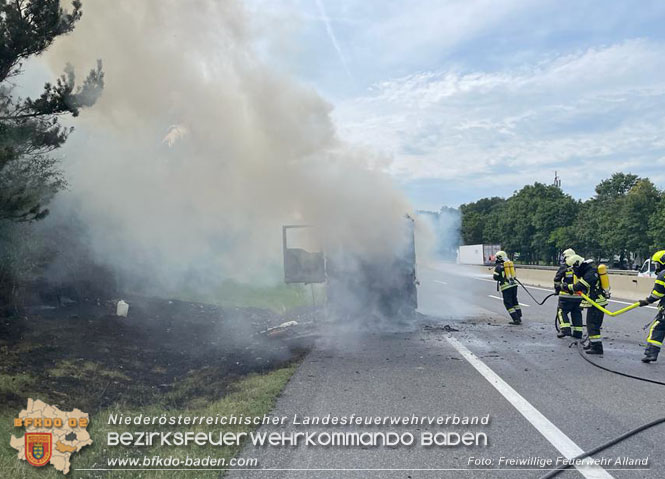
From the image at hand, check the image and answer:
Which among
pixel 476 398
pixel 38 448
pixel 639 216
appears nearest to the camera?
pixel 38 448

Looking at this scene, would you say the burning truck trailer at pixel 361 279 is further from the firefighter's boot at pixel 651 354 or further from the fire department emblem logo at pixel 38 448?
the fire department emblem logo at pixel 38 448

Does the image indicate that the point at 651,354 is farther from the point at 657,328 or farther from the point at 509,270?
the point at 509,270

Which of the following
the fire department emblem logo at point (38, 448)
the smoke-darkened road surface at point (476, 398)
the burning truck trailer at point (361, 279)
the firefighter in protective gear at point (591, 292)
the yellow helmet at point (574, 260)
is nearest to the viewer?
the smoke-darkened road surface at point (476, 398)

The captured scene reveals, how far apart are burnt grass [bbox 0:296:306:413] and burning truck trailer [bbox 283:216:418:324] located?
1745 mm

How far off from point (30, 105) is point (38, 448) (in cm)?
436

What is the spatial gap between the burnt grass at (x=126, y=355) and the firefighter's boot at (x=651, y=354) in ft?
16.3

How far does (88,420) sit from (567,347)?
7117mm

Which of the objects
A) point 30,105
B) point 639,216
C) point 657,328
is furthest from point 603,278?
point 639,216

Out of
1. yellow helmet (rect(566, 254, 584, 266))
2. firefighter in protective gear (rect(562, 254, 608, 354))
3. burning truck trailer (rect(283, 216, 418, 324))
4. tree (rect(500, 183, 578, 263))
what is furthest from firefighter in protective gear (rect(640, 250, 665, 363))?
tree (rect(500, 183, 578, 263))

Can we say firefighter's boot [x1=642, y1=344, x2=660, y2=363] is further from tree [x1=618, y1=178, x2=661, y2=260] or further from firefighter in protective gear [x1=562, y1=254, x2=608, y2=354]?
tree [x1=618, y1=178, x2=661, y2=260]

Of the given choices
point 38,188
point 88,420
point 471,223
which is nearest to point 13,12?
point 38,188

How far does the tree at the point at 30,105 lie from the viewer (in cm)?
611

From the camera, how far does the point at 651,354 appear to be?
7.31 metres

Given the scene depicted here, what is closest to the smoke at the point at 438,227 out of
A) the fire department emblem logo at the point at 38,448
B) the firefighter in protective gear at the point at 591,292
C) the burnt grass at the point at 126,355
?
the firefighter in protective gear at the point at 591,292
